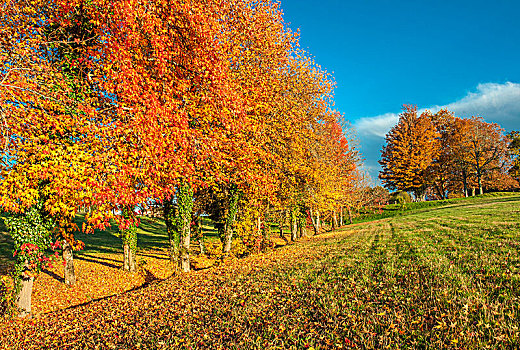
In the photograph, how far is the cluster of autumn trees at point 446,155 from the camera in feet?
160

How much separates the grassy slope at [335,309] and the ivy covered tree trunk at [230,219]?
6.81 metres

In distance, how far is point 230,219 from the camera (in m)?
17.6

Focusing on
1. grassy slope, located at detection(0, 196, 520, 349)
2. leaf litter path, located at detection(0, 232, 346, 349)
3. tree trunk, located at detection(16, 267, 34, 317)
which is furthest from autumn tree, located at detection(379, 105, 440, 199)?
tree trunk, located at detection(16, 267, 34, 317)

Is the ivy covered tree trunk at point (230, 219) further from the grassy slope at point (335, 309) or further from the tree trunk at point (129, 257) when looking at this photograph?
the grassy slope at point (335, 309)

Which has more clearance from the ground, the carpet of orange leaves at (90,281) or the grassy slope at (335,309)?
Answer: the grassy slope at (335,309)

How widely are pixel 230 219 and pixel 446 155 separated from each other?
54630 millimetres

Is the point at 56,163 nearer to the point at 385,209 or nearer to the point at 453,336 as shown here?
the point at 453,336

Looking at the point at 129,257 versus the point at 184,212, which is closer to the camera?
the point at 184,212

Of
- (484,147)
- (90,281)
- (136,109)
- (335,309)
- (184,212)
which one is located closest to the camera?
(335,309)

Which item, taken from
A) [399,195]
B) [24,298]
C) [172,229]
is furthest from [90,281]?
[399,195]

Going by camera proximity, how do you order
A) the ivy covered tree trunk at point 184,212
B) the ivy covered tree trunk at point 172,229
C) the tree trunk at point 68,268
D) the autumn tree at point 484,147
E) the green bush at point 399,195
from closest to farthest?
the ivy covered tree trunk at point 184,212 < the tree trunk at point 68,268 < the ivy covered tree trunk at point 172,229 < the autumn tree at point 484,147 < the green bush at point 399,195

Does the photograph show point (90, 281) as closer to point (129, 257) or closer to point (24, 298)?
point (129, 257)

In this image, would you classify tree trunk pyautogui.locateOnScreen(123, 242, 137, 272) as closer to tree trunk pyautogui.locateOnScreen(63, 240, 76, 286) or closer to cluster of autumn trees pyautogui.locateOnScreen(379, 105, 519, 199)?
tree trunk pyautogui.locateOnScreen(63, 240, 76, 286)

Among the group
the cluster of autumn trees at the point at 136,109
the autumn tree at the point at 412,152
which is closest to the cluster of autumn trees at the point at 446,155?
the autumn tree at the point at 412,152
